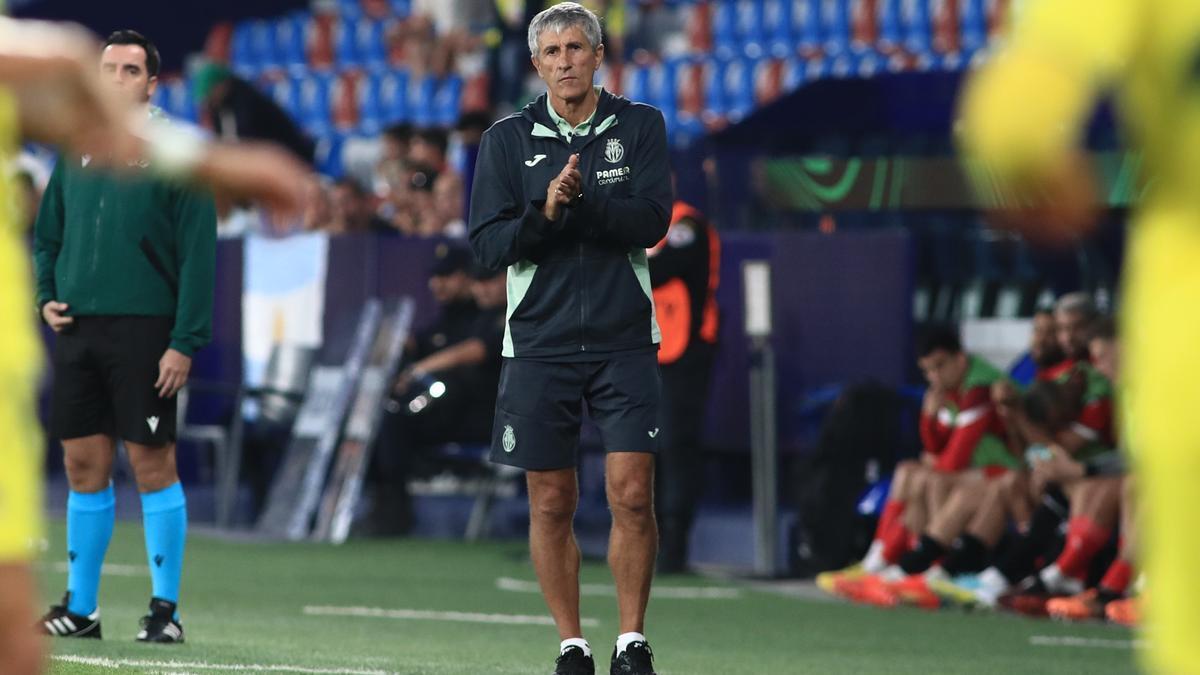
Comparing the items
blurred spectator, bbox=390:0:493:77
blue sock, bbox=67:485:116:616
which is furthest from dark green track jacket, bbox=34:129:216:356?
blurred spectator, bbox=390:0:493:77

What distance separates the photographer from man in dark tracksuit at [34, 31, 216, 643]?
8055 mm

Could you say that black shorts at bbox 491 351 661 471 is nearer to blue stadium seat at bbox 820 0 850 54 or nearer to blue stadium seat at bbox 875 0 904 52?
blue stadium seat at bbox 875 0 904 52

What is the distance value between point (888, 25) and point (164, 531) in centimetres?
1352

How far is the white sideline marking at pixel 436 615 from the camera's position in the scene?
10.3 metres

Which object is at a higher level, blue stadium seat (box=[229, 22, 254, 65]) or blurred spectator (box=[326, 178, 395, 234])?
blue stadium seat (box=[229, 22, 254, 65])

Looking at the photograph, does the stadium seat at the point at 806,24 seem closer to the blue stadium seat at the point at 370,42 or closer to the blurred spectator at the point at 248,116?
the blurred spectator at the point at 248,116

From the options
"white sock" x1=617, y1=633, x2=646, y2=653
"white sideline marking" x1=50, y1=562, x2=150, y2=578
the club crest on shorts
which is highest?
the club crest on shorts

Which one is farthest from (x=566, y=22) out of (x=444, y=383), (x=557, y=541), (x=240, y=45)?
(x=240, y=45)

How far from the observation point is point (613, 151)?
7.00 metres

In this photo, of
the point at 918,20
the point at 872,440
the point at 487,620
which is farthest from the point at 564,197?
the point at 918,20

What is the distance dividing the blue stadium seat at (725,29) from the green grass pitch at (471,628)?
917cm

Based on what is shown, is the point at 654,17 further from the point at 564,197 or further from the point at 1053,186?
the point at 1053,186

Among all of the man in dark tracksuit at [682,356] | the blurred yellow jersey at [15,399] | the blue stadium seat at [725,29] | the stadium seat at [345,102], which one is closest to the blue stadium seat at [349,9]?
the stadium seat at [345,102]

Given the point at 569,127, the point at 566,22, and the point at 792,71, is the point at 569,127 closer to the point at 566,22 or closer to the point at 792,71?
the point at 566,22
